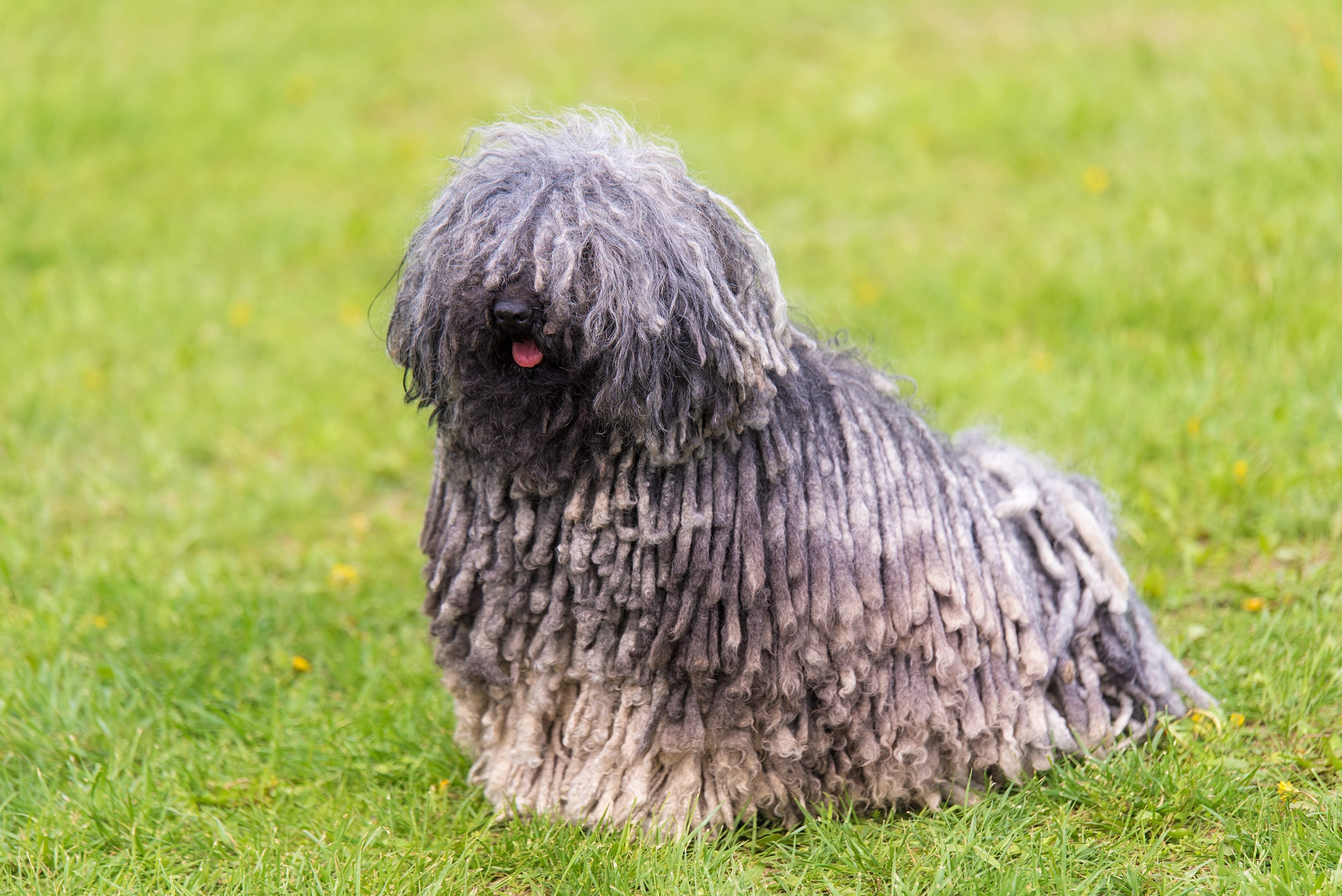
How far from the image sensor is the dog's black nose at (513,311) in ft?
9.40

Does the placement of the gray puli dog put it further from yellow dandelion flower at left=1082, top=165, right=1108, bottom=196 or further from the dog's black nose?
yellow dandelion flower at left=1082, top=165, right=1108, bottom=196

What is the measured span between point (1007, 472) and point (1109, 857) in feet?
3.36

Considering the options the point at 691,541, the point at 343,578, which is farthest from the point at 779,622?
the point at 343,578

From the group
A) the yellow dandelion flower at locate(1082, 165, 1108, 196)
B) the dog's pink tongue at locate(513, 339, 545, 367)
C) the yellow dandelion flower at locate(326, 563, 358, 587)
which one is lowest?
the yellow dandelion flower at locate(326, 563, 358, 587)

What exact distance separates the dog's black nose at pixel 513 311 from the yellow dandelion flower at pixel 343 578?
2296 millimetres

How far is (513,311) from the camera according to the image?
287 cm

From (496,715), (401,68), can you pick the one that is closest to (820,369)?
(496,715)

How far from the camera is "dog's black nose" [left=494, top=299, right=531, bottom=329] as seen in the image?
2.87 m

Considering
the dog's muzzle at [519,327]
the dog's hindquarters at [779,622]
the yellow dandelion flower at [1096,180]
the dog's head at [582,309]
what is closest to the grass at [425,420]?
the yellow dandelion flower at [1096,180]

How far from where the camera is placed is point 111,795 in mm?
3578

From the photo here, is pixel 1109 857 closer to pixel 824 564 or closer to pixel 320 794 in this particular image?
pixel 824 564

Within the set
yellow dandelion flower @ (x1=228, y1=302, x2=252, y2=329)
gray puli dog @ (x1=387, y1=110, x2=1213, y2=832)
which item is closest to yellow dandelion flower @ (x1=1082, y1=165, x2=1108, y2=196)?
gray puli dog @ (x1=387, y1=110, x2=1213, y2=832)

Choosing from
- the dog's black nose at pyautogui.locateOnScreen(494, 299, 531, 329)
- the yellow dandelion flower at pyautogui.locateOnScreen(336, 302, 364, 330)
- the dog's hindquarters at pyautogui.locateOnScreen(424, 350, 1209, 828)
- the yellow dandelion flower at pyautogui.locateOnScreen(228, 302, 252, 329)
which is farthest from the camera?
Answer: the yellow dandelion flower at pyautogui.locateOnScreen(336, 302, 364, 330)

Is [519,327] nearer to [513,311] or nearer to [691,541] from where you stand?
[513,311]
